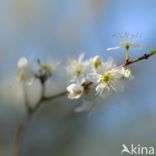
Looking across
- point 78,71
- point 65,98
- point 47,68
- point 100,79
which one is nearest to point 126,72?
point 100,79

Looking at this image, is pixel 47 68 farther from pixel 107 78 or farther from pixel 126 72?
pixel 126 72

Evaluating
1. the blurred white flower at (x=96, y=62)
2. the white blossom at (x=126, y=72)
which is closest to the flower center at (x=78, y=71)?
the blurred white flower at (x=96, y=62)

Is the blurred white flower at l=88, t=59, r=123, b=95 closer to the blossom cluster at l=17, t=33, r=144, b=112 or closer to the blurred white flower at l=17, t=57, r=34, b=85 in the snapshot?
the blossom cluster at l=17, t=33, r=144, b=112

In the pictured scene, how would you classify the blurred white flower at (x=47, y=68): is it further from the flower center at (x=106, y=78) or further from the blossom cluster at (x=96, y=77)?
the flower center at (x=106, y=78)

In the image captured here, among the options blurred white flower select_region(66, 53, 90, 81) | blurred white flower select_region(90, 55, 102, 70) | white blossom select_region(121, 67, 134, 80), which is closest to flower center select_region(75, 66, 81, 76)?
blurred white flower select_region(66, 53, 90, 81)

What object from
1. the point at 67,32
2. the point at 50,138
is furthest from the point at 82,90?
the point at 67,32
